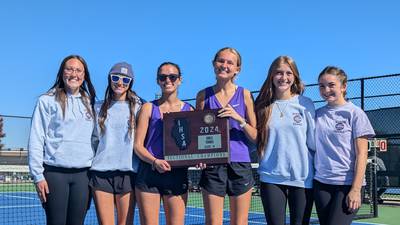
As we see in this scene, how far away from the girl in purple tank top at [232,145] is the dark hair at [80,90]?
3.33ft

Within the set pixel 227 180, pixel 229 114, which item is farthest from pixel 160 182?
pixel 229 114

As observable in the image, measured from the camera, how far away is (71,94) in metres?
4.70

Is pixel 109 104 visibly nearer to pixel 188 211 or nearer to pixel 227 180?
pixel 227 180

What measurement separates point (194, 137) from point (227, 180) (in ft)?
1.50

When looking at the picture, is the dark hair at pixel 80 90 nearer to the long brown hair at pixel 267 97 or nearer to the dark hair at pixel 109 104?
the dark hair at pixel 109 104

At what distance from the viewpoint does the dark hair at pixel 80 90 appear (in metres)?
4.60

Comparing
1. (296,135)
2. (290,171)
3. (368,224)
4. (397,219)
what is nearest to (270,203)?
(290,171)

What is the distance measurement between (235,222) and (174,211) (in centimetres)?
53

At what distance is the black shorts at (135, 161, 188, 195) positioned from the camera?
4.50 meters

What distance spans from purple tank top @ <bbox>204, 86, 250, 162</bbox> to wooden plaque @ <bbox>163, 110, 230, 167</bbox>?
113mm

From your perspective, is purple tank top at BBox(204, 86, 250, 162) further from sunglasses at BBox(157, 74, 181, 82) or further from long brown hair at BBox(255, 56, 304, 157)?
sunglasses at BBox(157, 74, 181, 82)

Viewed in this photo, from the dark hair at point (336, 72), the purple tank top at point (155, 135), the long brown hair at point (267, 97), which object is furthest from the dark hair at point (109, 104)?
the dark hair at point (336, 72)

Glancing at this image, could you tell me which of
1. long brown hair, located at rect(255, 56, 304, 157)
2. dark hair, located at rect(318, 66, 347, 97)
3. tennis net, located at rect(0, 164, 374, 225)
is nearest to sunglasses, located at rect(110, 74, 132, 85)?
long brown hair, located at rect(255, 56, 304, 157)

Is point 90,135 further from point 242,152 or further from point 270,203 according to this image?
point 270,203
